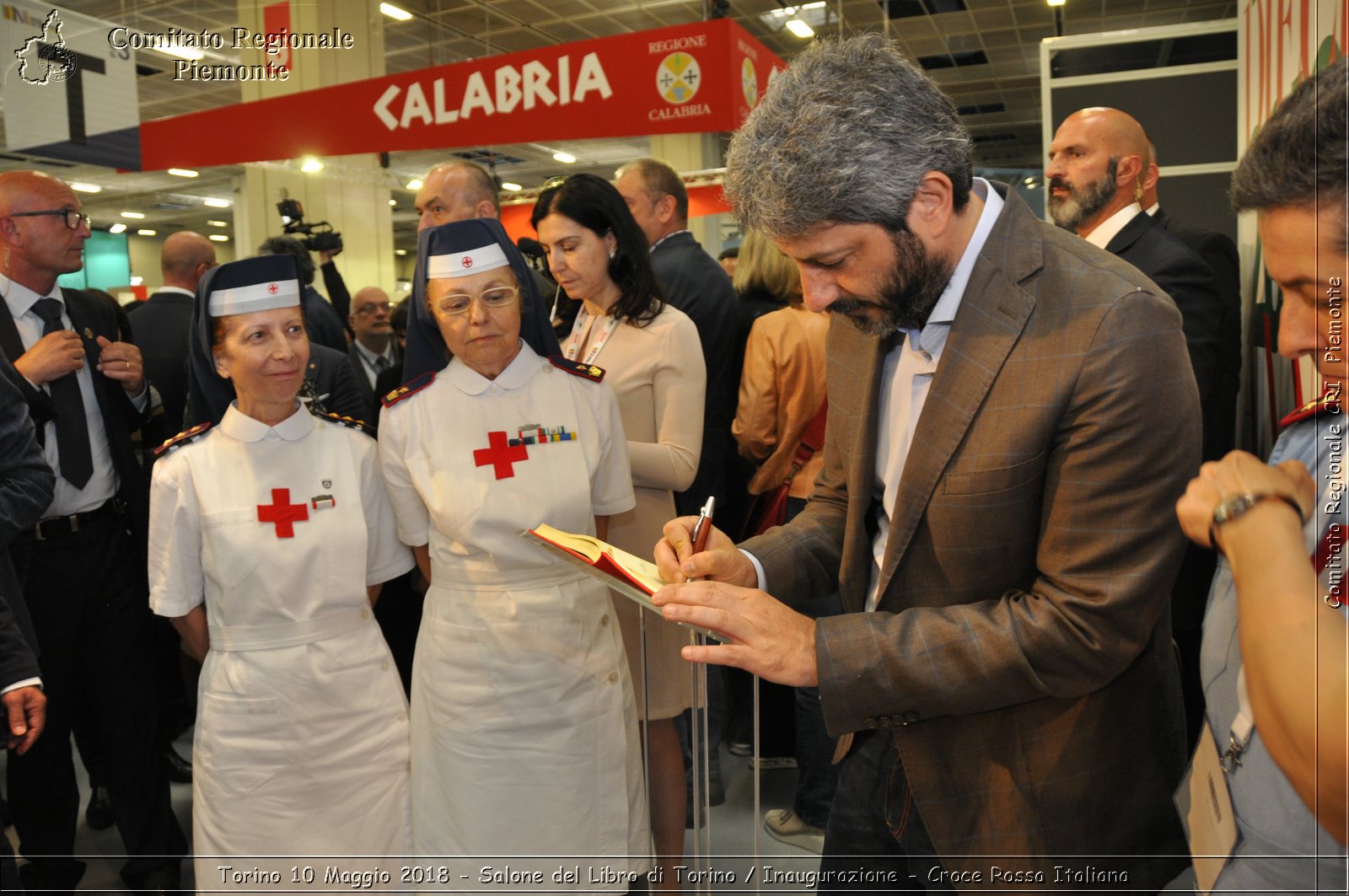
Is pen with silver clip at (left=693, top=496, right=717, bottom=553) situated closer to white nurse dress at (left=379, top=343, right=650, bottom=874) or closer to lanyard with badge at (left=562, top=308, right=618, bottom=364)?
white nurse dress at (left=379, top=343, right=650, bottom=874)

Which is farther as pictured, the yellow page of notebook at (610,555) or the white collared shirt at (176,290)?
the white collared shirt at (176,290)

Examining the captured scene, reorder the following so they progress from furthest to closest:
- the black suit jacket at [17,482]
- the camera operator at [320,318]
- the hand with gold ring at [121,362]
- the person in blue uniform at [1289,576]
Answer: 1. the camera operator at [320,318]
2. the hand with gold ring at [121,362]
3. the black suit jacket at [17,482]
4. the person in blue uniform at [1289,576]

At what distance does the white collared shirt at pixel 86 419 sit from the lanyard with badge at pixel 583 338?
1358mm

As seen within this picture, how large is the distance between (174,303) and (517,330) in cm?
196

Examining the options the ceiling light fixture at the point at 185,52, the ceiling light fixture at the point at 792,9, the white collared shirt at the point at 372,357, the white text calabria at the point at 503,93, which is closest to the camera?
the ceiling light fixture at the point at 185,52

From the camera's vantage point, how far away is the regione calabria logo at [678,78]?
4203mm

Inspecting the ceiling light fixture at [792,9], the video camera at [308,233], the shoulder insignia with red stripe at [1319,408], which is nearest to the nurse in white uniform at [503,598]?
the shoulder insignia with red stripe at [1319,408]

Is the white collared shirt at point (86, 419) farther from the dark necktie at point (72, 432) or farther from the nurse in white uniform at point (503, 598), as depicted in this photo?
the nurse in white uniform at point (503, 598)

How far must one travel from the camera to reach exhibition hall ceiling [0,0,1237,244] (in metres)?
4.17

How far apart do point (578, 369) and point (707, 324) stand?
874 mm

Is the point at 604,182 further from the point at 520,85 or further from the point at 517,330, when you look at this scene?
the point at 520,85

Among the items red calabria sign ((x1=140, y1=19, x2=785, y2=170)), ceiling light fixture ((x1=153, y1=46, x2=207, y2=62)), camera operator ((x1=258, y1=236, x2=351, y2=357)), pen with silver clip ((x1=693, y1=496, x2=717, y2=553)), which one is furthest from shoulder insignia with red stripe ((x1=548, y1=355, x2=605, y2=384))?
ceiling light fixture ((x1=153, y1=46, x2=207, y2=62))

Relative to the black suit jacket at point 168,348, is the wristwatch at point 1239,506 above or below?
below

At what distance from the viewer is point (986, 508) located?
122 centimetres
